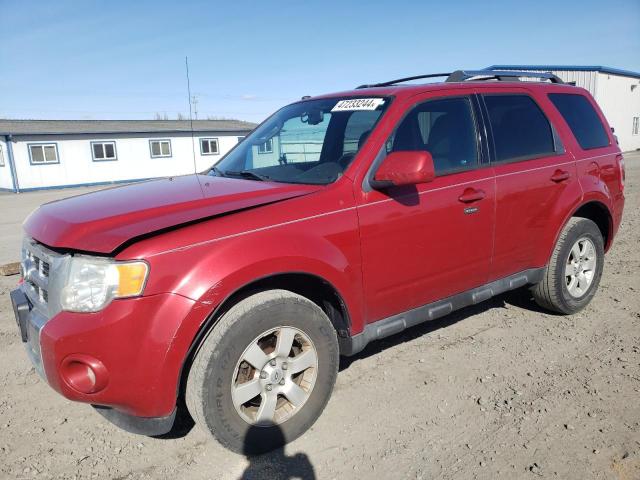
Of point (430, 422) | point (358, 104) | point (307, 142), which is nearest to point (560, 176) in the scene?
point (358, 104)

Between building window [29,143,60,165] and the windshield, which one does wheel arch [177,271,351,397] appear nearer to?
the windshield

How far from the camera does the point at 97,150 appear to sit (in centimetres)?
2748

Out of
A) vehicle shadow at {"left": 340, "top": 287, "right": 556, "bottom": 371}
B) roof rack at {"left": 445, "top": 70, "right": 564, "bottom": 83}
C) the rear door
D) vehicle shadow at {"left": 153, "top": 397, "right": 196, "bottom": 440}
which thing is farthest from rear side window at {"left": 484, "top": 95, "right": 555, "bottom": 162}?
vehicle shadow at {"left": 153, "top": 397, "right": 196, "bottom": 440}

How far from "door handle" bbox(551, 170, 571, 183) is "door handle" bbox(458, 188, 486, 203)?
893mm

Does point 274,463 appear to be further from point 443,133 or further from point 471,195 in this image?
point 443,133

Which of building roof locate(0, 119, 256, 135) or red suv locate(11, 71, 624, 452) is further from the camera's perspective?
building roof locate(0, 119, 256, 135)

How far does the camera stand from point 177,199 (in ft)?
9.56

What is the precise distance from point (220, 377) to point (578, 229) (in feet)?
11.2

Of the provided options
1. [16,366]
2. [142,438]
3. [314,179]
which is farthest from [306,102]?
[16,366]

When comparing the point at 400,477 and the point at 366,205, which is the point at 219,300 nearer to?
the point at 366,205

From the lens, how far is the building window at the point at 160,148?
29.3m

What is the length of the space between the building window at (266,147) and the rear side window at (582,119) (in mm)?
2493

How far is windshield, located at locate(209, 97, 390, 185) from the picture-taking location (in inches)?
130

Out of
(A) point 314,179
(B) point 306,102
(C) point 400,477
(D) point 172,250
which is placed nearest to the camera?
(D) point 172,250
